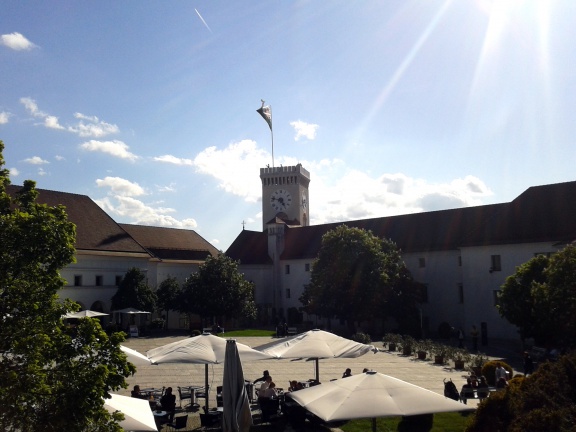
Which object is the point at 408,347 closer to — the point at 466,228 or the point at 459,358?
the point at 459,358

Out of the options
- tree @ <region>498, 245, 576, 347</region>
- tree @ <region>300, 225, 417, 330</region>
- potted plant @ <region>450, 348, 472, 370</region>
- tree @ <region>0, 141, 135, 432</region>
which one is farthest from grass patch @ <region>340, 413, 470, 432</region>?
tree @ <region>300, 225, 417, 330</region>

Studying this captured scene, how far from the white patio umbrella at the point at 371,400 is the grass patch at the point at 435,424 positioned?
4.25m

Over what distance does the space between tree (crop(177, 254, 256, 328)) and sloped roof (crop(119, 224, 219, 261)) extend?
33.7 feet

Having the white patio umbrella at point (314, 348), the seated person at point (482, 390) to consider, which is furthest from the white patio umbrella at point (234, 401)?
the seated person at point (482, 390)

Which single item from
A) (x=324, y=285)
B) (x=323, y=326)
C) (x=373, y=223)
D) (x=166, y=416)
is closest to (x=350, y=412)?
(x=166, y=416)

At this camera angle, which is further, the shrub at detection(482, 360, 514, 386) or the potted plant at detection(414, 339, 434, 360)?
the potted plant at detection(414, 339, 434, 360)

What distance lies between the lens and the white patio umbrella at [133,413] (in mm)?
10094

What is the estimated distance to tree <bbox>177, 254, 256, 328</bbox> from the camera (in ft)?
169

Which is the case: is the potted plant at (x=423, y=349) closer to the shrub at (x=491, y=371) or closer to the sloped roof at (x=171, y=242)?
the shrub at (x=491, y=371)

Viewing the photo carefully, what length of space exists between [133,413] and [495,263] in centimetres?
3885

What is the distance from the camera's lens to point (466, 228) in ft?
174

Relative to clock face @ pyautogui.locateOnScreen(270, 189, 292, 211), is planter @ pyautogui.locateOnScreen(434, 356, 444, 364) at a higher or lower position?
lower

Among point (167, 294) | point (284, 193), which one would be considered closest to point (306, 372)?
point (167, 294)

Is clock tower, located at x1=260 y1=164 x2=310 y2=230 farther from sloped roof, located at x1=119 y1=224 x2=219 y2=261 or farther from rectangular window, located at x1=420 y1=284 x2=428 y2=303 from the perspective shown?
rectangular window, located at x1=420 y1=284 x2=428 y2=303
